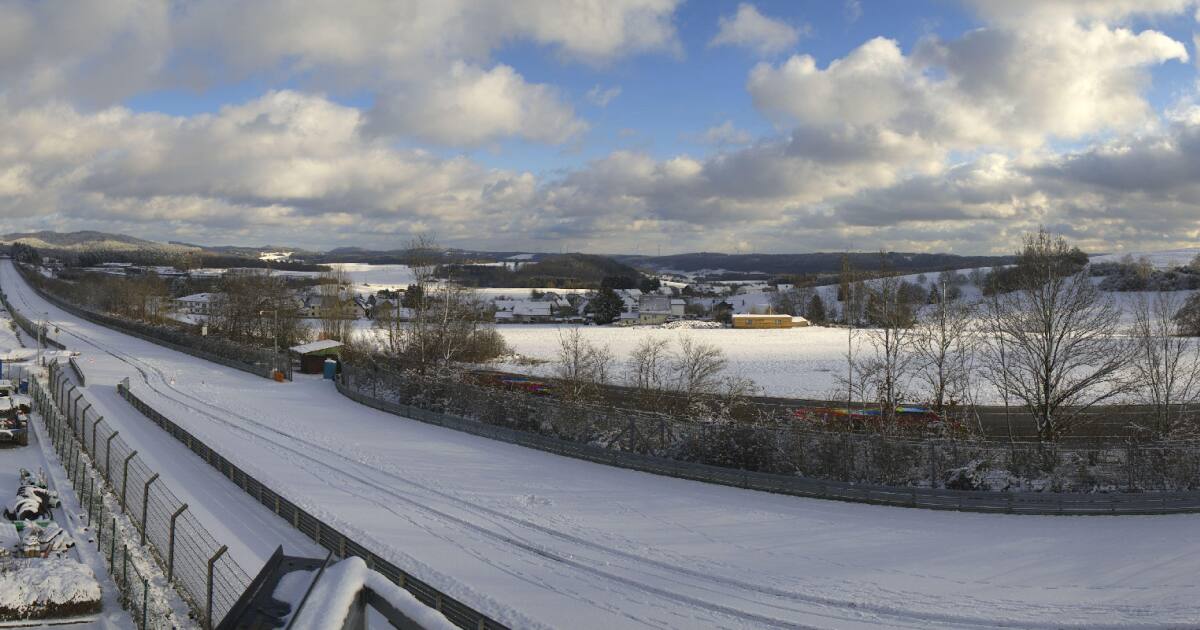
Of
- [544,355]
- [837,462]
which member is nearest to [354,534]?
[837,462]

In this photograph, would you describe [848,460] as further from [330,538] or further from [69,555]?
[69,555]

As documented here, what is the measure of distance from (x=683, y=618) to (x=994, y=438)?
64.9 ft

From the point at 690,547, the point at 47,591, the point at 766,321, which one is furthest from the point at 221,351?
the point at 766,321

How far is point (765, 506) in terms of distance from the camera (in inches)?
660

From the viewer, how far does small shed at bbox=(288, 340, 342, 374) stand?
40656 mm

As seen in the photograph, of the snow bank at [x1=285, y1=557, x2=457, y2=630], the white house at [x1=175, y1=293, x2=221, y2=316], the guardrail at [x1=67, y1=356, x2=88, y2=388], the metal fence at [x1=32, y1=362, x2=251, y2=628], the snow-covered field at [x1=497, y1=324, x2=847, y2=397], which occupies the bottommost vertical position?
the snow-covered field at [x1=497, y1=324, x2=847, y2=397]

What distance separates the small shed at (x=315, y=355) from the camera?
4066cm

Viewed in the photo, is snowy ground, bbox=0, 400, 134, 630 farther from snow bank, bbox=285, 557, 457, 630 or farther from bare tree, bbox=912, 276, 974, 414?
bare tree, bbox=912, 276, 974, 414

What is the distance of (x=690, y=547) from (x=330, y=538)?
6.59m

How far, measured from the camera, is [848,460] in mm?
19062

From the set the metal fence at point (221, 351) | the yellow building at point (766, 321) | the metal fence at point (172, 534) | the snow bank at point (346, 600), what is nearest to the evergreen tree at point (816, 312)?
the yellow building at point (766, 321)

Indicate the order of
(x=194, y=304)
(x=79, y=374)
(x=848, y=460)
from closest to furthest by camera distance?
(x=848, y=460)
(x=79, y=374)
(x=194, y=304)

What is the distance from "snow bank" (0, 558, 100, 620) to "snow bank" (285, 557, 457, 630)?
8.88m

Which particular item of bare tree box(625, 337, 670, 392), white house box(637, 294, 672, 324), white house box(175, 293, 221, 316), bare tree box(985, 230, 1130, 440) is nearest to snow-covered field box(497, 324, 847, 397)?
bare tree box(625, 337, 670, 392)
